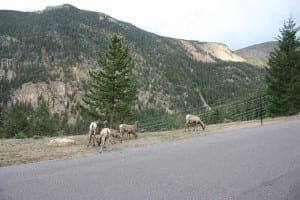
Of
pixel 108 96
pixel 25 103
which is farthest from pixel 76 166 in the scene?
pixel 25 103

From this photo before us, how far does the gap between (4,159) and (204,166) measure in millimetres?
7653

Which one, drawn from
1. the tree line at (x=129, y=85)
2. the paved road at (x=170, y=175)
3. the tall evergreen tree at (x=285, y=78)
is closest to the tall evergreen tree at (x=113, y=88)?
the tree line at (x=129, y=85)

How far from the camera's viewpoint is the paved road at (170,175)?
8.53m

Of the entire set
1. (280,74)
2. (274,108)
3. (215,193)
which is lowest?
(215,193)

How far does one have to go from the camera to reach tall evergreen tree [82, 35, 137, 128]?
36.6m

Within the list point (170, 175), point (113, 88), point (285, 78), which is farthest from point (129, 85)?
point (170, 175)

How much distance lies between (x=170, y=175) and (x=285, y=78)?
2935 centimetres

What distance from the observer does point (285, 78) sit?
1457 inches

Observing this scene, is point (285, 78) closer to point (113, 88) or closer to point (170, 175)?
point (113, 88)

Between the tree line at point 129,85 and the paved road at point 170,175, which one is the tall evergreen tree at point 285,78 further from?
the paved road at point 170,175

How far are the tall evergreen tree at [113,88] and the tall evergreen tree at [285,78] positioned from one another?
41.7 feet

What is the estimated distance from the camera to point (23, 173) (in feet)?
36.7

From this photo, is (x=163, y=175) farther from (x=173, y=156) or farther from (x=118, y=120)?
(x=118, y=120)

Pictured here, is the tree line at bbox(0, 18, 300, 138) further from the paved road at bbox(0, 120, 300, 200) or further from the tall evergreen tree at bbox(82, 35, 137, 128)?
the paved road at bbox(0, 120, 300, 200)
